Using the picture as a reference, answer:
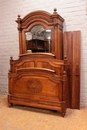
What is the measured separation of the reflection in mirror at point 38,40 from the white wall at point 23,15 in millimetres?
490

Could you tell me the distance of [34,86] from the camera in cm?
248

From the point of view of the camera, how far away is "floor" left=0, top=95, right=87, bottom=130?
1.95 m

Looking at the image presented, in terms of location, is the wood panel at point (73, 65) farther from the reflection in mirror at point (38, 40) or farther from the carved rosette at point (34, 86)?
the carved rosette at point (34, 86)

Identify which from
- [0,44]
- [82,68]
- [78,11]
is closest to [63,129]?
[82,68]

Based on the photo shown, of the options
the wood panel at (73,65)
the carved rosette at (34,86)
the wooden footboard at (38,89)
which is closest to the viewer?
the wooden footboard at (38,89)

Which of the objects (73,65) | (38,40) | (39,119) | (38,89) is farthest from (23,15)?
(39,119)

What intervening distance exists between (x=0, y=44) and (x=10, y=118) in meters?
1.92

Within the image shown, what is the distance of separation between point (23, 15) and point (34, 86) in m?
1.66

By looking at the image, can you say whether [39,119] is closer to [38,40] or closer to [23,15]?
Result: [38,40]

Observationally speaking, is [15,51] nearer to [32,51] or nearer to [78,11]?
[32,51]

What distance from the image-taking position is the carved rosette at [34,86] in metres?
2.44

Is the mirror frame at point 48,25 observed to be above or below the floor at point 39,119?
above

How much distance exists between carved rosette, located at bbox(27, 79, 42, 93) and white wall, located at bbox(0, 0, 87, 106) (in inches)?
34.1

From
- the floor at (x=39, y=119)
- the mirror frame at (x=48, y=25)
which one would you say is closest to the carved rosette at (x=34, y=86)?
the floor at (x=39, y=119)
